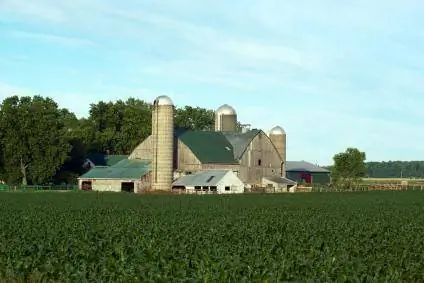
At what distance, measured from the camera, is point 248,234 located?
2675cm

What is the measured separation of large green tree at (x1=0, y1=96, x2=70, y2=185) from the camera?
97.7 m

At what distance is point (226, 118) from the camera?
378 feet

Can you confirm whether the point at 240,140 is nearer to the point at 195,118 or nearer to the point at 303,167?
the point at 195,118

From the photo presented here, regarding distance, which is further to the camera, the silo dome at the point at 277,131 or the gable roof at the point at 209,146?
the silo dome at the point at 277,131

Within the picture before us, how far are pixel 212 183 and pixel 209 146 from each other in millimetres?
10888

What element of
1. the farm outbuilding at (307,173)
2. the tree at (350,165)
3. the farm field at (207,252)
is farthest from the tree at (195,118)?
the farm field at (207,252)

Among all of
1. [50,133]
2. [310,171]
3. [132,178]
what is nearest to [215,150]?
[132,178]

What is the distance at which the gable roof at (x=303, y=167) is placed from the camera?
152625 millimetres

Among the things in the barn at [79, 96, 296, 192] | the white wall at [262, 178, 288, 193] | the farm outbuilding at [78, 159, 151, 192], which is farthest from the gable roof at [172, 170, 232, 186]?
the white wall at [262, 178, 288, 193]

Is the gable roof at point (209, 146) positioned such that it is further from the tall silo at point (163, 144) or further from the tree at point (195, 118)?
the tree at point (195, 118)

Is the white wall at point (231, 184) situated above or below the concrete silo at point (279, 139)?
below

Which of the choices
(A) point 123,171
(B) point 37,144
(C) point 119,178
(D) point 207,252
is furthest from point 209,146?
(D) point 207,252

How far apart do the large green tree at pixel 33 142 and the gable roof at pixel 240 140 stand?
2166 centimetres

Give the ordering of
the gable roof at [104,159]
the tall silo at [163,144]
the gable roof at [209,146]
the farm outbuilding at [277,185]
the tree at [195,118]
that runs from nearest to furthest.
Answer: the tall silo at [163,144] → the gable roof at [209,146] → the farm outbuilding at [277,185] → the gable roof at [104,159] → the tree at [195,118]
